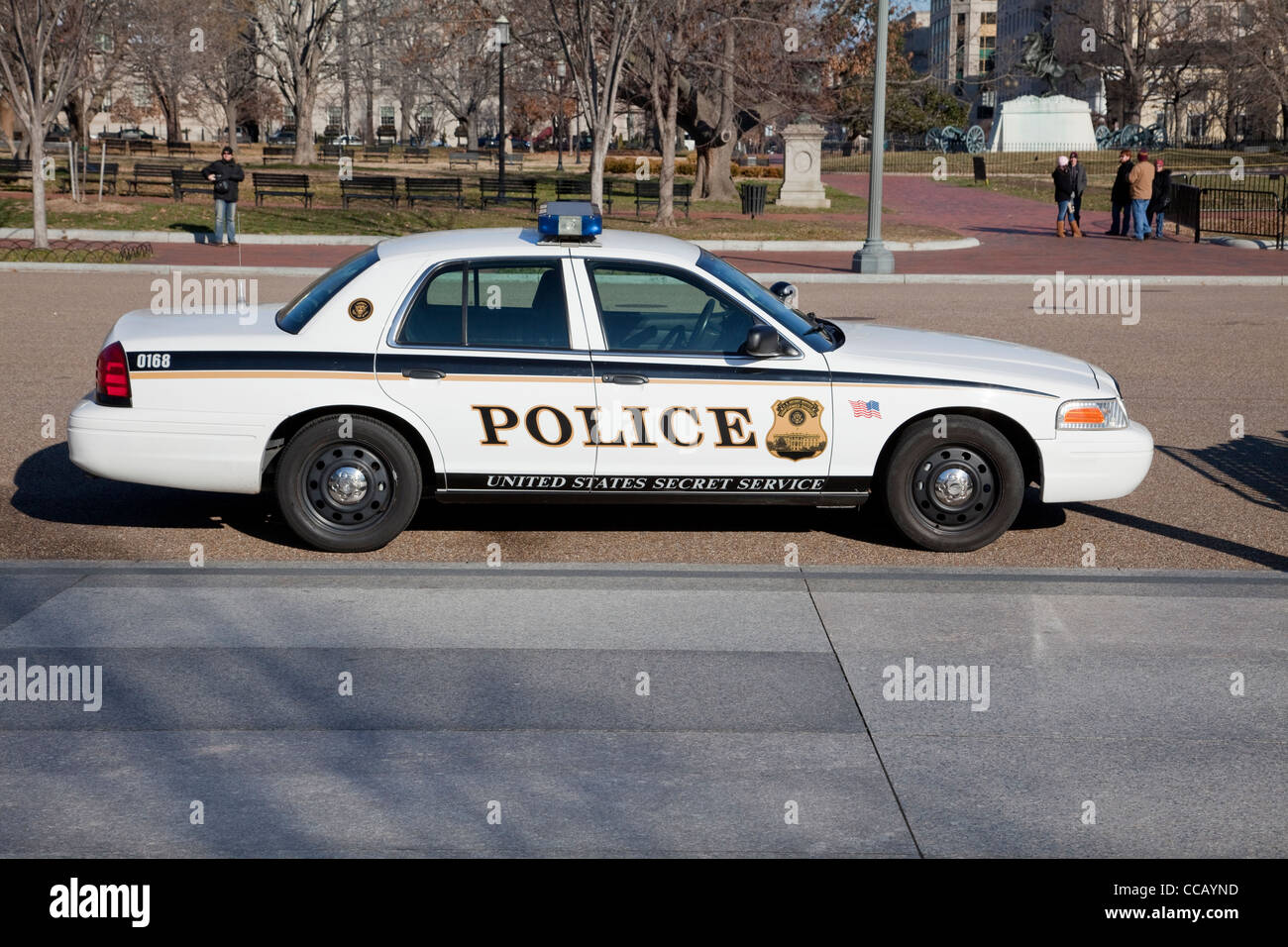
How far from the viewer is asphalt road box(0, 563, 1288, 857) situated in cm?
424

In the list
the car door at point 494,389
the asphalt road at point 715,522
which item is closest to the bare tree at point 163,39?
the asphalt road at point 715,522

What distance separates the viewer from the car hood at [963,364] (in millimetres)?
7340

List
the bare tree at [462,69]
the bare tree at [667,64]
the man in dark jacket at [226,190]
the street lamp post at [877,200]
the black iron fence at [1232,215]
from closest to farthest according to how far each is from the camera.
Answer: the street lamp post at [877,200], the man in dark jacket at [226,190], the black iron fence at [1232,215], the bare tree at [667,64], the bare tree at [462,69]

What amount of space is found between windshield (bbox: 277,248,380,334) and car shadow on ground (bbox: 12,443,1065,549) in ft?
3.81

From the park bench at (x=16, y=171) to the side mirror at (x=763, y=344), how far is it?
110 ft

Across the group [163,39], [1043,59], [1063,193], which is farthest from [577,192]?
[1043,59]

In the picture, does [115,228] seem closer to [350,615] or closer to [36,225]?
[36,225]

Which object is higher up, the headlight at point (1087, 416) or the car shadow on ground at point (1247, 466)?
the headlight at point (1087, 416)

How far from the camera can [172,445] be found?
23.8 feet

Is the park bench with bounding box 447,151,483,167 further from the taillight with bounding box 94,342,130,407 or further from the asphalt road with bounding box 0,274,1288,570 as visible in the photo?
the taillight with bounding box 94,342,130,407

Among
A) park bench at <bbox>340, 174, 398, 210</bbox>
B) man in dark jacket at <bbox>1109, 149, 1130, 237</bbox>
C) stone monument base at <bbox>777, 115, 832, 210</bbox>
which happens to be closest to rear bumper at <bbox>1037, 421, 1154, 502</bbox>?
man in dark jacket at <bbox>1109, 149, 1130, 237</bbox>

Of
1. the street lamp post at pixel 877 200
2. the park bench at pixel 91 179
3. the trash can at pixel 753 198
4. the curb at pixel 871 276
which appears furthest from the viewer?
the park bench at pixel 91 179

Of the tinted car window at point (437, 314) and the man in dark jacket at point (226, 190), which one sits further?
the man in dark jacket at point (226, 190)

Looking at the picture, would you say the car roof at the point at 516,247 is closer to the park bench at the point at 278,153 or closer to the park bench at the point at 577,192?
the park bench at the point at 577,192
